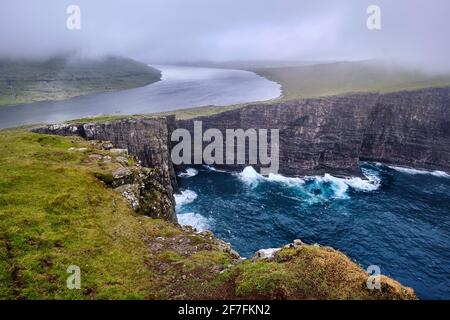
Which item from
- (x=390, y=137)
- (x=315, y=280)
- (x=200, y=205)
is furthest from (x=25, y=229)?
(x=390, y=137)

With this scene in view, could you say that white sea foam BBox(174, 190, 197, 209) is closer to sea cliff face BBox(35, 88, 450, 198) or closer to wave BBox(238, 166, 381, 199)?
wave BBox(238, 166, 381, 199)

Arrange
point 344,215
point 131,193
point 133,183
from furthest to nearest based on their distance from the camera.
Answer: point 344,215, point 133,183, point 131,193

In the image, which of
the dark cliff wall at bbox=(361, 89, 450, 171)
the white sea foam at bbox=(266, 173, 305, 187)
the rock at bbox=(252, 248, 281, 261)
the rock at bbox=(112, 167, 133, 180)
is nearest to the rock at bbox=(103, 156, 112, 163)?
the rock at bbox=(112, 167, 133, 180)

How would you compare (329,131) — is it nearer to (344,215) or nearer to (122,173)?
(344,215)

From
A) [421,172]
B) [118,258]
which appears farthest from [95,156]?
[421,172]

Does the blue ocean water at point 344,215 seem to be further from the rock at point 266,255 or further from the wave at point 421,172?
the rock at point 266,255

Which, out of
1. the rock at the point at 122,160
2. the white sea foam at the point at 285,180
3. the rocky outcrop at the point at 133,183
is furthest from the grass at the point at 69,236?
the white sea foam at the point at 285,180
